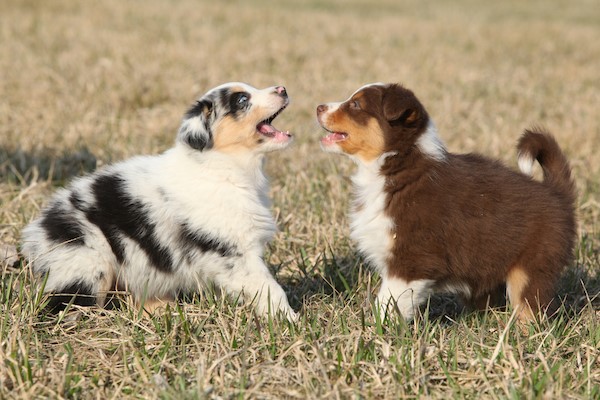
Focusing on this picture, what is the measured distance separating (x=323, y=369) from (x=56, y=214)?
1936 mm

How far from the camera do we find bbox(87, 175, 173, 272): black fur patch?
4.61 m

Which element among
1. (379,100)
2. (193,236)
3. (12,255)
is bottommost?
(12,255)

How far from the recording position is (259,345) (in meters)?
4.05

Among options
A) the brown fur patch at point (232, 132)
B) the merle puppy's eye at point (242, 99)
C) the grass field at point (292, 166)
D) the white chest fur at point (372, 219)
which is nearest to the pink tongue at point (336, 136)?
the white chest fur at point (372, 219)

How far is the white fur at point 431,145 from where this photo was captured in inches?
183

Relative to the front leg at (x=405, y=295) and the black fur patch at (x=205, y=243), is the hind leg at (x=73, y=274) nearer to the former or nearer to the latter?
the black fur patch at (x=205, y=243)

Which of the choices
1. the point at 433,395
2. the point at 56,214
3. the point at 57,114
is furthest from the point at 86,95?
the point at 433,395

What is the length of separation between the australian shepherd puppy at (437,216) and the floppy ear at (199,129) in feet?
2.28

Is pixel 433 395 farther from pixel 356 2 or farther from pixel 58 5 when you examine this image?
→ pixel 356 2

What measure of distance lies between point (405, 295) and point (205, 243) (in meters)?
1.16

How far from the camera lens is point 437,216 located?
14.8 ft

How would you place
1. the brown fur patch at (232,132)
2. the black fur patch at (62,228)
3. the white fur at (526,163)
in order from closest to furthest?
the black fur patch at (62,228) < the brown fur patch at (232,132) < the white fur at (526,163)

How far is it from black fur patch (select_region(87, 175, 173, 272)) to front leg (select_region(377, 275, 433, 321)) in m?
1.26

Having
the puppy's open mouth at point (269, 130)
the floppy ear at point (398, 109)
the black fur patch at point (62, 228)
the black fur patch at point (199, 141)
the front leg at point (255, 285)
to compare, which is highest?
the floppy ear at point (398, 109)
